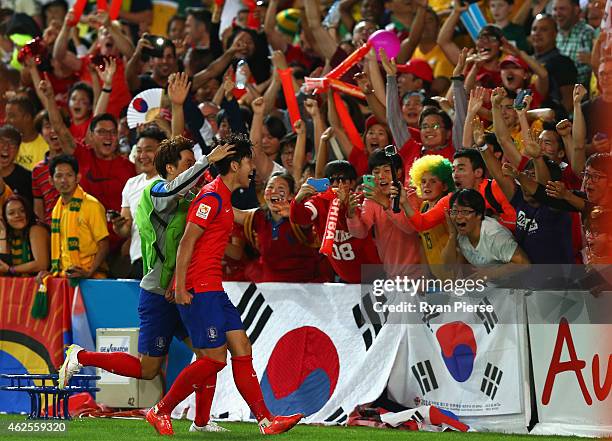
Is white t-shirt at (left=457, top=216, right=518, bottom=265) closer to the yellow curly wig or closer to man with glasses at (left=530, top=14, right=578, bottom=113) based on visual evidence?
the yellow curly wig

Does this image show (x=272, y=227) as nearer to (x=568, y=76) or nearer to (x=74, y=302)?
(x=74, y=302)

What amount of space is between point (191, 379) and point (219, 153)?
1711mm

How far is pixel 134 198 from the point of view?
42.5 feet

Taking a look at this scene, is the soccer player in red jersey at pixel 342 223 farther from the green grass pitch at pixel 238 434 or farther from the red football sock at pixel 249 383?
the red football sock at pixel 249 383

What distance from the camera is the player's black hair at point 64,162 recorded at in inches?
508

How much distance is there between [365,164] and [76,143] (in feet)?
11.7

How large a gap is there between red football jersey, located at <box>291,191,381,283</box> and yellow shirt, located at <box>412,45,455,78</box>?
3910 millimetres

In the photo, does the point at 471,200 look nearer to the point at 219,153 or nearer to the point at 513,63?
the point at 219,153

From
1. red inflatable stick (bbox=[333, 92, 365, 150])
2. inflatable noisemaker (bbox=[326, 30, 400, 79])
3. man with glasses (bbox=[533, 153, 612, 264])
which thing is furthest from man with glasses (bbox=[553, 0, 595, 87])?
man with glasses (bbox=[533, 153, 612, 264])

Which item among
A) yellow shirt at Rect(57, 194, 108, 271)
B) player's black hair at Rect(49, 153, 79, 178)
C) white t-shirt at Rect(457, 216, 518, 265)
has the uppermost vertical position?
player's black hair at Rect(49, 153, 79, 178)

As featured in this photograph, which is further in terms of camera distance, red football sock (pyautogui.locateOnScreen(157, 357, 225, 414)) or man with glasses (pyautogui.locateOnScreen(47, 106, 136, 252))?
man with glasses (pyautogui.locateOnScreen(47, 106, 136, 252))

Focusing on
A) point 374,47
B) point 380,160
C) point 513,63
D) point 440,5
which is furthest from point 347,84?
point 440,5

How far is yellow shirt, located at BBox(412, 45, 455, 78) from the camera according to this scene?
1506cm

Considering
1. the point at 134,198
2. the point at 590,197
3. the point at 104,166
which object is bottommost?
the point at 590,197
